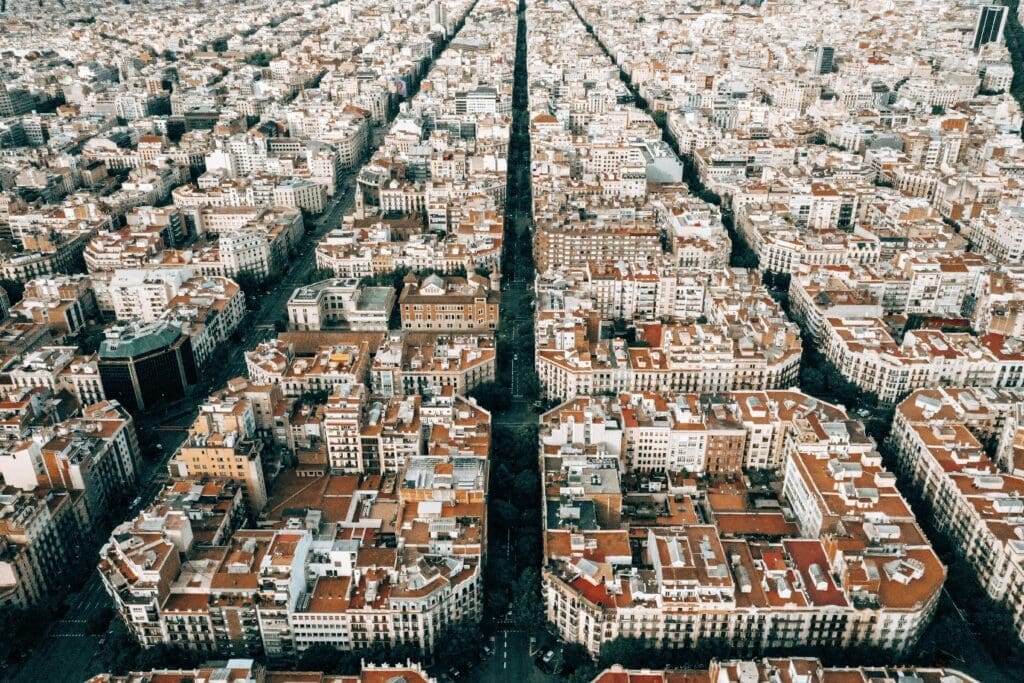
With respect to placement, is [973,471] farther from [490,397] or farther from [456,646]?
[490,397]

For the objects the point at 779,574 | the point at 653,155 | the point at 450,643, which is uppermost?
the point at 653,155

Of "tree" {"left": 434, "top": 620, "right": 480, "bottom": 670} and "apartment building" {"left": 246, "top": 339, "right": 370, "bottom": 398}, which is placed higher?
"apartment building" {"left": 246, "top": 339, "right": 370, "bottom": 398}

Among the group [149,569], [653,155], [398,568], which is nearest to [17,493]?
[149,569]

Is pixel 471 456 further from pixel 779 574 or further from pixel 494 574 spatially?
pixel 779 574

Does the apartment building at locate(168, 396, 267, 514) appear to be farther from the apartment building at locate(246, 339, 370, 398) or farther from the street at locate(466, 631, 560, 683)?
the street at locate(466, 631, 560, 683)

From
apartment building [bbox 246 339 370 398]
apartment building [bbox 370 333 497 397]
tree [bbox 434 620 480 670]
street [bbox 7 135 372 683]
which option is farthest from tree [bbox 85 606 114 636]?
apartment building [bbox 370 333 497 397]

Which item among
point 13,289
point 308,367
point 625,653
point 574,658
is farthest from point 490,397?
point 13,289

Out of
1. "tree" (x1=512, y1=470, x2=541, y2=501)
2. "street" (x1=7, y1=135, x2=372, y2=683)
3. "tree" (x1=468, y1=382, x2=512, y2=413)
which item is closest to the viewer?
"street" (x1=7, y1=135, x2=372, y2=683)

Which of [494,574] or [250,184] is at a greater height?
[250,184]
